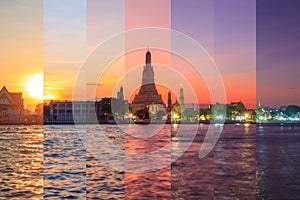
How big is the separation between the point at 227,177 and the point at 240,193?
14.2 feet

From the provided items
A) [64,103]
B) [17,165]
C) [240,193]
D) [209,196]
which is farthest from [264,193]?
[64,103]

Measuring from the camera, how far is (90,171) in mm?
22406

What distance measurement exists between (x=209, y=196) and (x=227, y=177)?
4.86 metres

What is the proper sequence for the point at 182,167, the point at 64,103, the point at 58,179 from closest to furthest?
the point at 58,179 → the point at 182,167 → the point at 64,103

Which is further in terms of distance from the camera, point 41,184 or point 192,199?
point 41,184

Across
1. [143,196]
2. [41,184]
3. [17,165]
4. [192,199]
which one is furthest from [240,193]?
[17,165]

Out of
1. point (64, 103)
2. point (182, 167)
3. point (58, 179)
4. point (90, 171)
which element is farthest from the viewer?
point (64, 103)

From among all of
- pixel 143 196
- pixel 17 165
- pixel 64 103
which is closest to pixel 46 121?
pixel 64 103

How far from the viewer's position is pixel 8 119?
18812 centimetres

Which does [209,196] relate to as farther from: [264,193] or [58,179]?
[58,179]

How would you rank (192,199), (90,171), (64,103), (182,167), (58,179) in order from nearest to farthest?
(192,199)
(58,179)
(90,171)
(182,167)
(64,103)

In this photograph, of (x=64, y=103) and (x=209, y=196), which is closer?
(x=209, y=196)

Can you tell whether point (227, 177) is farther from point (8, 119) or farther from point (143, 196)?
point (8, 119)

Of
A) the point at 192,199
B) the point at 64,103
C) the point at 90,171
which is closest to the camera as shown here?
the point at 192,199
